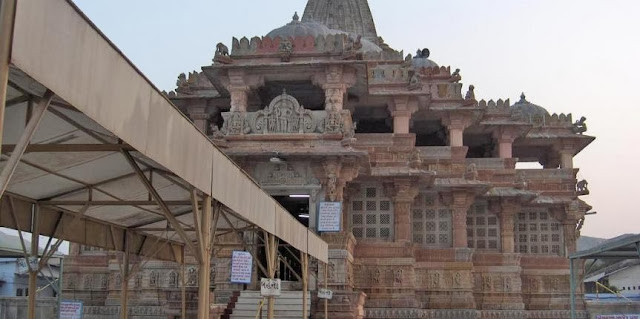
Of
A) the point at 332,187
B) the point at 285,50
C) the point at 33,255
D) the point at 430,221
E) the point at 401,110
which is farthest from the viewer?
the point at 401,110

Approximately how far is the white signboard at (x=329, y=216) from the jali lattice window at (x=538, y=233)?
10461mm

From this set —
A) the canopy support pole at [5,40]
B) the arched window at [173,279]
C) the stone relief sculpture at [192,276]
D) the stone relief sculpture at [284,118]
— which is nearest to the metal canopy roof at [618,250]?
the stone relief sculpture at [284,118]

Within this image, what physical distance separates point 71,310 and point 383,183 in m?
13.4

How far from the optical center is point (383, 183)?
1148 inches

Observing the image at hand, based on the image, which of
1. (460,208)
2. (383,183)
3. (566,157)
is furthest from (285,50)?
(566,157)

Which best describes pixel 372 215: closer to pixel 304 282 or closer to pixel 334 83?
pixel 334 83

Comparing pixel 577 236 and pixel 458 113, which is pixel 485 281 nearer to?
pixel 577 236

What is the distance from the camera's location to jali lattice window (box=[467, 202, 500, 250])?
3094cm

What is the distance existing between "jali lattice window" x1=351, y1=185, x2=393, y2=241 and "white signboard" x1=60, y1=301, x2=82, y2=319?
12.0 metres

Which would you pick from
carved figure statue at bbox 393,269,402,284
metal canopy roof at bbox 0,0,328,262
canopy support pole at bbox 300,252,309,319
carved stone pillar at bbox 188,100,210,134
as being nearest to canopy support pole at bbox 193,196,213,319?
metal canopy roof at bbox 0,0,328,262

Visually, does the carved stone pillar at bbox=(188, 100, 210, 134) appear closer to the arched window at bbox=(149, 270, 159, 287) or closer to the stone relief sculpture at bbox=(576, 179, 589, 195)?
the arched window at bbox=(149, 270, 159, 287)

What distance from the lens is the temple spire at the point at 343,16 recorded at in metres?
40.0

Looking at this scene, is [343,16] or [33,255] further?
[343,16]

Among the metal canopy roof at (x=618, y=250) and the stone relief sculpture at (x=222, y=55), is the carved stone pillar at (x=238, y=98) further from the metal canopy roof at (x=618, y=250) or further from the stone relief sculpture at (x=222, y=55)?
the metal canopy roof at (x=618, y=250)
